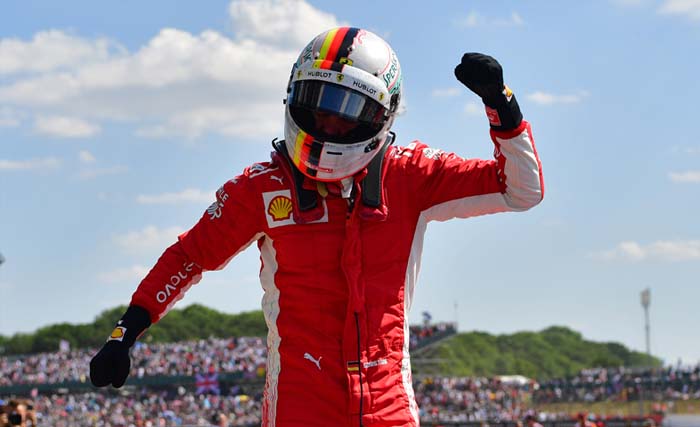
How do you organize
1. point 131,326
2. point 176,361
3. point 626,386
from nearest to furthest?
point 131,326 → point 626,386 → point 176,361

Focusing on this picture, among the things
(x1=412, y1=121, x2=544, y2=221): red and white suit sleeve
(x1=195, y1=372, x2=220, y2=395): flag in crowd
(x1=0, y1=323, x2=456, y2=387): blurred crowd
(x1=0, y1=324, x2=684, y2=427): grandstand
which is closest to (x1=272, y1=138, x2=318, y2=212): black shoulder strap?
(x1=412, y1=121, x2=544, y2=221): red and white suit sleeve

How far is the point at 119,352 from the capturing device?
4.14 meters

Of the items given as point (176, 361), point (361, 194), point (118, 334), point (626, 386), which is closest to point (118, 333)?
point (118, 334)

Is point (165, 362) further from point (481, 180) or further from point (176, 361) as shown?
point (481, 180)

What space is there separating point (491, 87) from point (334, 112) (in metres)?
0.64

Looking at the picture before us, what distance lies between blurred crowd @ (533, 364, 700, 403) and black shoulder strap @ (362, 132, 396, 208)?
3066 centimetres

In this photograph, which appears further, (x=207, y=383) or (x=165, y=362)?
(x=165, y=362)

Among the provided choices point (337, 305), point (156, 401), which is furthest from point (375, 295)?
point (156, 401)

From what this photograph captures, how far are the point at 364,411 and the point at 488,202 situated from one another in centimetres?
102

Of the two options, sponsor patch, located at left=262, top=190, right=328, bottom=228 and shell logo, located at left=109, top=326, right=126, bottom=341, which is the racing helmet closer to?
sponsor patch, located at left=262, top=190, right=328, bottom=228

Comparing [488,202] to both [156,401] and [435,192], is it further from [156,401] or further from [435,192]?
[156,401]

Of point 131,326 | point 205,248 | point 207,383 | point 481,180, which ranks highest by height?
point 207,383

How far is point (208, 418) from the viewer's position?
39062 millimetres

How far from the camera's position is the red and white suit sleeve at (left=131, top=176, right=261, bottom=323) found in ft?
13.9
